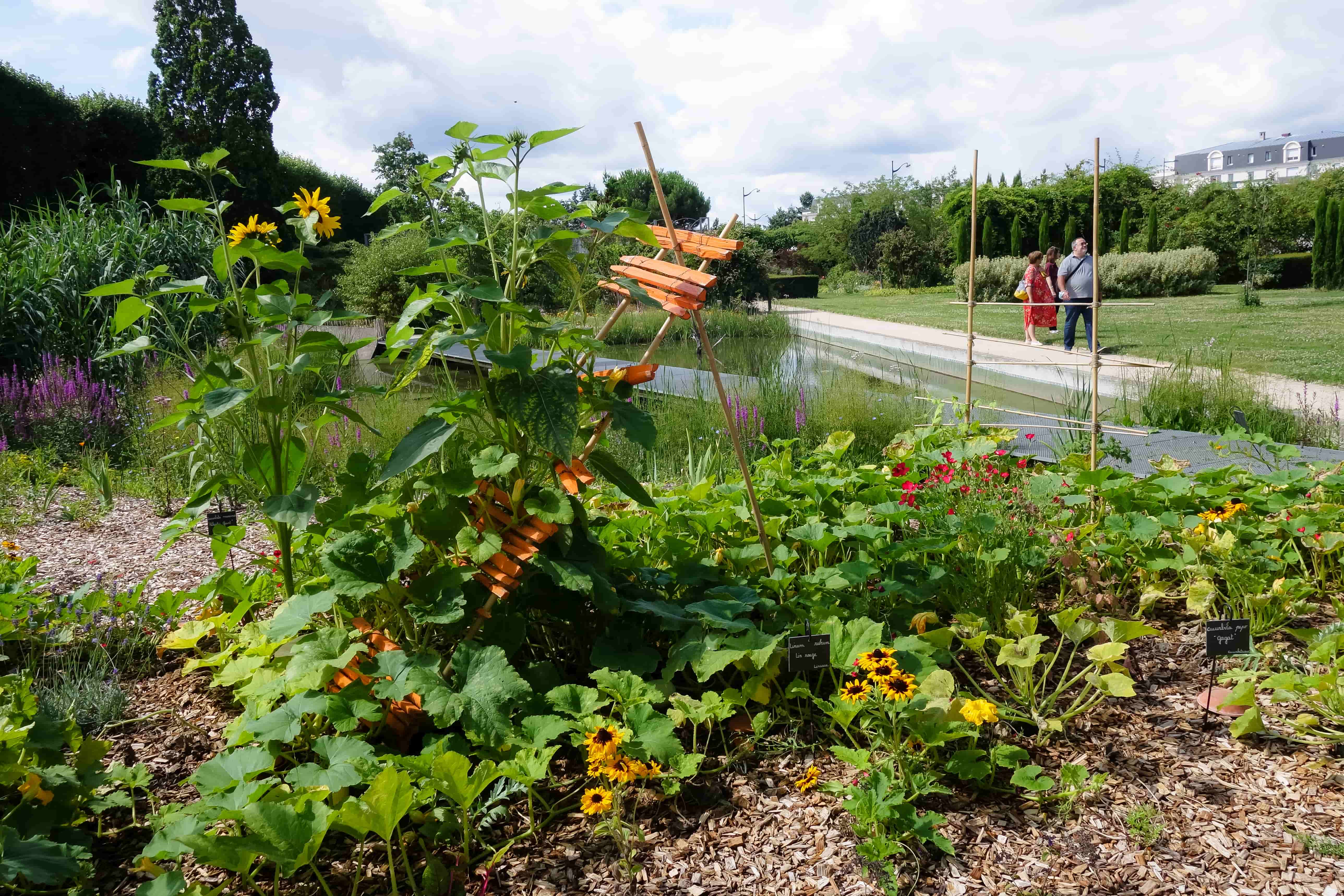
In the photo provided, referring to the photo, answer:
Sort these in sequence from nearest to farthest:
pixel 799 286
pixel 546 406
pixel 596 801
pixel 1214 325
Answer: pixel 596 801 < pixel 546 406 < pixel 1214 325 < pixel 799 286

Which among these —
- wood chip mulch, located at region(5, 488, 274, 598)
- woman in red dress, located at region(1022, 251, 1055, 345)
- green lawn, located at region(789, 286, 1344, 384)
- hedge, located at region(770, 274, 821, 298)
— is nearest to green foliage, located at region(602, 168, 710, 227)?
hedge, located at region(770, 274, 821, 298)

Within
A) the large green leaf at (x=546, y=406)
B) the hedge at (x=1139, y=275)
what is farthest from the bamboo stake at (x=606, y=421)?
the hedge at (x=1139, y=275)

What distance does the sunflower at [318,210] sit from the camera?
2.20 m

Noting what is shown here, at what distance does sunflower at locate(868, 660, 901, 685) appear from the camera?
1.65m

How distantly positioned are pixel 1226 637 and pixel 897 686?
891 millimetres

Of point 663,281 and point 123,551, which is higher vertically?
point 663,281

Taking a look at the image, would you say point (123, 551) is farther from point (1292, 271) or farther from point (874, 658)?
point (1292, 271)

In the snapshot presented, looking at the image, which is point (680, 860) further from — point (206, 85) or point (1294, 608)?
point (206, 85)

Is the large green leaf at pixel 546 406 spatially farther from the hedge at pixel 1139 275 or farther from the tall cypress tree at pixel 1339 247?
the tall cypress tree at pixel 1339 247

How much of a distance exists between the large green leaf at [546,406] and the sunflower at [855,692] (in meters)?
0.72

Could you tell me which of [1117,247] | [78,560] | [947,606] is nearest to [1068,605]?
[947,606]

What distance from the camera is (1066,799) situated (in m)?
1.75

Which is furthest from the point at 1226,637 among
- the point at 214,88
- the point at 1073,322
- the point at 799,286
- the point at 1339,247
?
the point at 799,286

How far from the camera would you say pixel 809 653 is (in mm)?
1921
